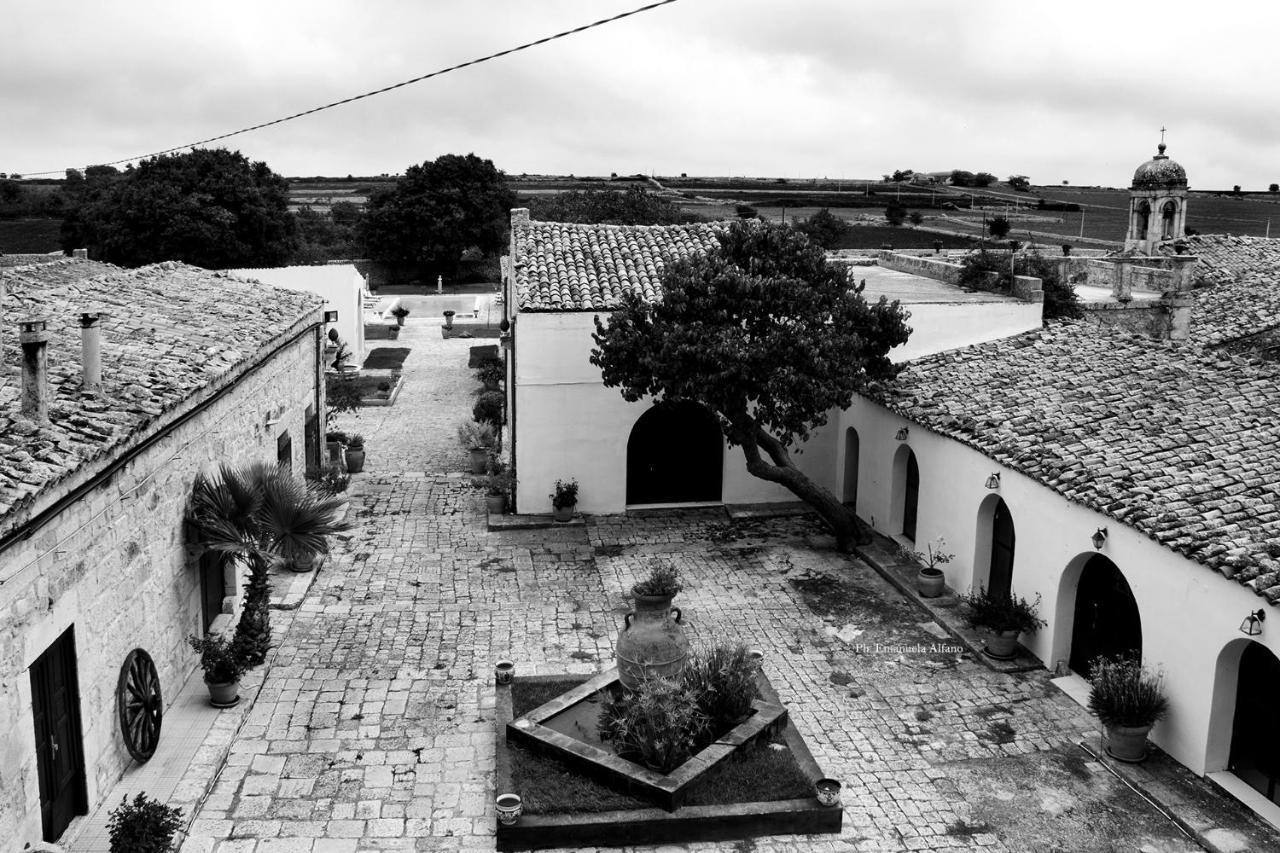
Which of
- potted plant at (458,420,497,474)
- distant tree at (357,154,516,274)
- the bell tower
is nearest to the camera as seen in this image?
potted plant at (458,420,497,474)

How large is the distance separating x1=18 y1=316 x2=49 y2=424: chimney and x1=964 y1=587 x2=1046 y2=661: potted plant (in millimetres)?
10697

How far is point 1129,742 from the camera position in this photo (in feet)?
36.3

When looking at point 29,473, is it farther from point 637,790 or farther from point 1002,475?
point 1002,475

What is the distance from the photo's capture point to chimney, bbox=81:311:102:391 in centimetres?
1105

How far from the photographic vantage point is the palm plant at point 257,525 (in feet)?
40.3

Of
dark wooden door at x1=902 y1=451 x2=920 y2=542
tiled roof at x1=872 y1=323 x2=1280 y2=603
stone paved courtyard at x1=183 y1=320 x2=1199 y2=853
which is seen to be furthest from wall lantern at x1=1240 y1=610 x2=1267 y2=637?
dark wooden door at x1=902 y1=451 x2=920 y2=542

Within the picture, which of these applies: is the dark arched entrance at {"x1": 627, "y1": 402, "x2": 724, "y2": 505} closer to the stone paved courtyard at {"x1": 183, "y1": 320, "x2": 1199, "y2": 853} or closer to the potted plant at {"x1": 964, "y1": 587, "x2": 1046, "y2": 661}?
the stone paved courtyard at {"x1": 183, "y1": 320, "x2": 1199, "y2": 853}

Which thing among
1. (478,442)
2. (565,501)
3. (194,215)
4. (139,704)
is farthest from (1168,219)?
(194,215)

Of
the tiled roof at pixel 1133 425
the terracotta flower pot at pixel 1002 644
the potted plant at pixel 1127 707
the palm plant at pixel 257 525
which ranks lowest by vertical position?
the terracotta flower pot at pixel 1002 644

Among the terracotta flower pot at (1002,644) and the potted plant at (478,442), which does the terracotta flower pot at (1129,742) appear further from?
the potted plant at (478,442)

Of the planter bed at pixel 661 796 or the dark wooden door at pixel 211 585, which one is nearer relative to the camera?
the planter bed at pixel 661 796

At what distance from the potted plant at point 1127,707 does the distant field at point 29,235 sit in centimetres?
6609

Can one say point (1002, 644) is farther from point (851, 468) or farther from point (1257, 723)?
point (851, 468)

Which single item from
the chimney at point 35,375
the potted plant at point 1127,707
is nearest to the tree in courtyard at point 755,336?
the potted plant at point 1127,707
